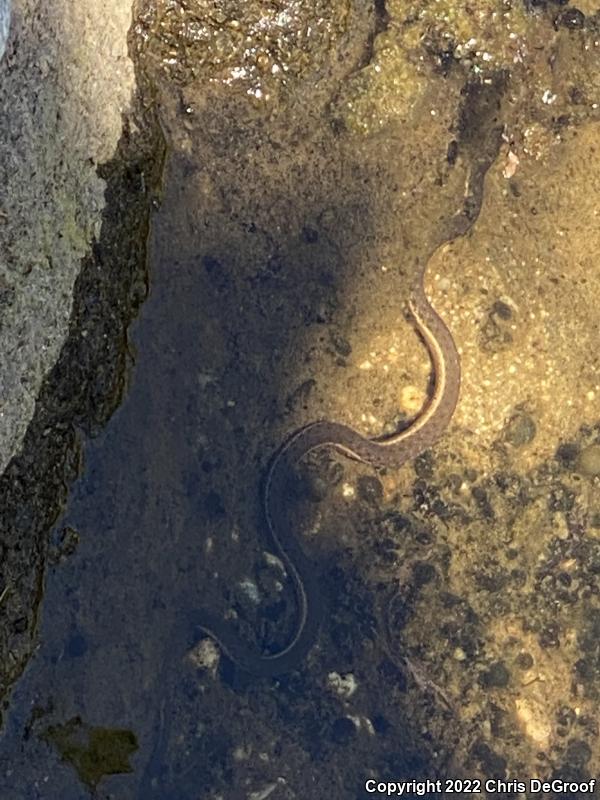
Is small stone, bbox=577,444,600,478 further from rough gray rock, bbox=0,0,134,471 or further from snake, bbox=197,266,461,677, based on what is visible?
rough gray rock, bbox=0,0,134,471

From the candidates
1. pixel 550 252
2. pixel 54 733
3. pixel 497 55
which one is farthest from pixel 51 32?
pixel 54 733

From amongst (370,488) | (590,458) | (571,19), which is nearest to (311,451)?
(370,488)

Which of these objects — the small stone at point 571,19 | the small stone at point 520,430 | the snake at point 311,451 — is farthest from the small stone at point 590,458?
the small stone at point 571,19

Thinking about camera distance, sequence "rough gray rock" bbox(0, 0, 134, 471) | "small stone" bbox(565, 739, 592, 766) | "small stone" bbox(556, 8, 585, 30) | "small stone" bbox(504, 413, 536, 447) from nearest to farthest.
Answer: "rough gray rock" bbox(0, 0, 134, 471) → "small stone" bbox(556, 8, 585, 30) → "small stone" bbox(504, 413, 536, 447) → "small stone" bbox(565, 739, 592, 766)

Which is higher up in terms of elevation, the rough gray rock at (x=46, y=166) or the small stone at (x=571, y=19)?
the small stone at (x=571, y=19)

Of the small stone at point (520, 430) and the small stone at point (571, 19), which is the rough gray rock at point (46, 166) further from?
the small stone at point (520, 430)

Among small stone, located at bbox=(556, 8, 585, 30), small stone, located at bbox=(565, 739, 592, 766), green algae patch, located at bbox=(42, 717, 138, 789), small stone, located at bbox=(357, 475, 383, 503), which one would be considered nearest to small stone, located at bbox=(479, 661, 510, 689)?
small stone, located at bbox=(565, 739, 592, 766)
